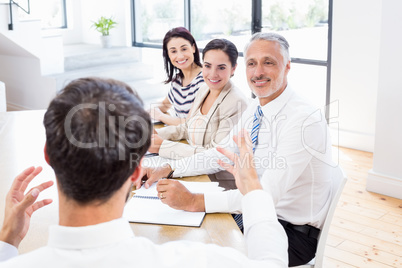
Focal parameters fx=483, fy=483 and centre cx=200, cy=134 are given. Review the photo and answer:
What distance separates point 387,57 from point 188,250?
117 inches

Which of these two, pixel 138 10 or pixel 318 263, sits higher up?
pixel 138 10

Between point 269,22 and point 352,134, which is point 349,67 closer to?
point 352,134

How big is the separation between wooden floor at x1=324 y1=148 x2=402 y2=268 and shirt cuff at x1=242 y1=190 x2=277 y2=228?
172cm

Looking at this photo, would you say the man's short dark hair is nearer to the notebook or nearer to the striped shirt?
the notebook

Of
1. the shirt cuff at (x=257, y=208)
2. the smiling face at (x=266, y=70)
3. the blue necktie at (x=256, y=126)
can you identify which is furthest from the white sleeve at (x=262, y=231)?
the smiling face at (x=266, y=70)

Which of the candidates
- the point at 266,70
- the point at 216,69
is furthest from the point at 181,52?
the point at 266,70

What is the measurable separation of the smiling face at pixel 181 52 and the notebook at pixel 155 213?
5.35 ft

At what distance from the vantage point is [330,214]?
1671mm

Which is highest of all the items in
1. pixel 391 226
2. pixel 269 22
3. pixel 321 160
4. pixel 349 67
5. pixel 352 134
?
pixel 269 22

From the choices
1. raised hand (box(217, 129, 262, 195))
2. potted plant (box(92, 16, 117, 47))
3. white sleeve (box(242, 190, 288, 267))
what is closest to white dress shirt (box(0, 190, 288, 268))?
white sleeve (box(242, 190, 288, 267))

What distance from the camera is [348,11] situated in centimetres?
443

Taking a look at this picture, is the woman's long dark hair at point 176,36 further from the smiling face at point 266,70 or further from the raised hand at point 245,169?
the raised hand at point 245,169

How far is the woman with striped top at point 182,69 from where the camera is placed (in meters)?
3.18

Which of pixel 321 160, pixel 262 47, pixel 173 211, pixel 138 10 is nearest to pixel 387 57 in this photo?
pixel 262 47
